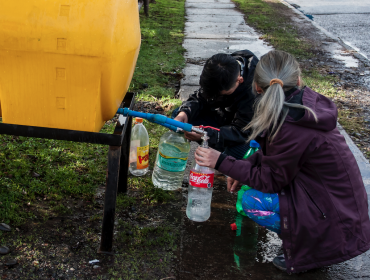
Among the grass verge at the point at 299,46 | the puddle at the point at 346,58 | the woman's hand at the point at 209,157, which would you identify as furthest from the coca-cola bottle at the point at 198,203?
the puddle at the point at 346,58

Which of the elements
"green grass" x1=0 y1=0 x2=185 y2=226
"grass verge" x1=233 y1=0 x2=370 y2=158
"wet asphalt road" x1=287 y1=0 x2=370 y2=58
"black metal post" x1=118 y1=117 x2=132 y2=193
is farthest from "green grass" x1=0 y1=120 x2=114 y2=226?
"wet asphalt road" x1=287 y1=0 x2=370 y2=58

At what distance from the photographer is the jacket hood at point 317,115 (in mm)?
1909

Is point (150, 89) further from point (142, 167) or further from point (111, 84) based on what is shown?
point (111, 84)

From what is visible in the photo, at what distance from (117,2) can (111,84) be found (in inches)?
14.5

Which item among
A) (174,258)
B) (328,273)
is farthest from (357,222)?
(174,258)

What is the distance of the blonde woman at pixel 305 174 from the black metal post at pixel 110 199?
0.73 metres

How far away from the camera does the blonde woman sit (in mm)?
1947

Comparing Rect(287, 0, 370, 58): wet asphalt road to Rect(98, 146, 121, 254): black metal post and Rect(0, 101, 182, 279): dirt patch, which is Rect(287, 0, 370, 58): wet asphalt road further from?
Rect(98, 146, 121, 254): black metal post

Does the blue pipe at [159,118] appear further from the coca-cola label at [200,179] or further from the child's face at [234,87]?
the child's face at [234,87]

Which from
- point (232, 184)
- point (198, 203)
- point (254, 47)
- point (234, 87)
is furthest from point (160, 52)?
point (232, 184)

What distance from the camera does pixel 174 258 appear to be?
7.35 ft

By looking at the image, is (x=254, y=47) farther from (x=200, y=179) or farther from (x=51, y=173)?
(x=200, y=179)

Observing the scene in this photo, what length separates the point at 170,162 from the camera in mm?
2875

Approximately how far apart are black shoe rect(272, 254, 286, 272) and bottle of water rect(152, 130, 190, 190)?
996 mm
